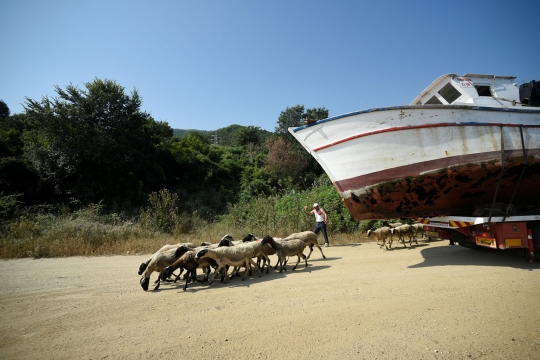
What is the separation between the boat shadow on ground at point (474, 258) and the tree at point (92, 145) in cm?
1727

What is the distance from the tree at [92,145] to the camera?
16875 mm

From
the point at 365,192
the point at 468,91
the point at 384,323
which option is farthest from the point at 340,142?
the point at 384,323

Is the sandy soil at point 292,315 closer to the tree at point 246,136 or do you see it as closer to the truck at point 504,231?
the truck at point 504,231

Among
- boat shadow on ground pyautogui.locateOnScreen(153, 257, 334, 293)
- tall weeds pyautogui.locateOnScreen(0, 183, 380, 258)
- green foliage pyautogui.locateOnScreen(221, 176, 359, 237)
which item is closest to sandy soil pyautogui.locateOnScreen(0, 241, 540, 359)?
boat shadow on ground pyautogui.locateOnScreen(153, 257, 334, 293)

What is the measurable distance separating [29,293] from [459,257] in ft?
30.2

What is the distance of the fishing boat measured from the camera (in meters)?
6.33

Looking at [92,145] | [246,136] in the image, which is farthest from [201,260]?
[246,136]

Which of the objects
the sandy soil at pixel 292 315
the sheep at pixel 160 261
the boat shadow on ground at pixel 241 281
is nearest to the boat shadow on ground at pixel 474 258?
the sandy soil at pixel 292 315

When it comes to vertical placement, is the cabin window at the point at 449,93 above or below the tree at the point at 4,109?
below

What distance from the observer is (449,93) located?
7.83 metres

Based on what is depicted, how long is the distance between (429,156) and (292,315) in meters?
4.73

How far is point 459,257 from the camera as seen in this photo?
22.9ft

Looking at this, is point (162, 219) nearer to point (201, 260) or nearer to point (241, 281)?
point (201, 260)

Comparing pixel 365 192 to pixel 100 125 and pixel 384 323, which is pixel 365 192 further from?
pixel 100 125
